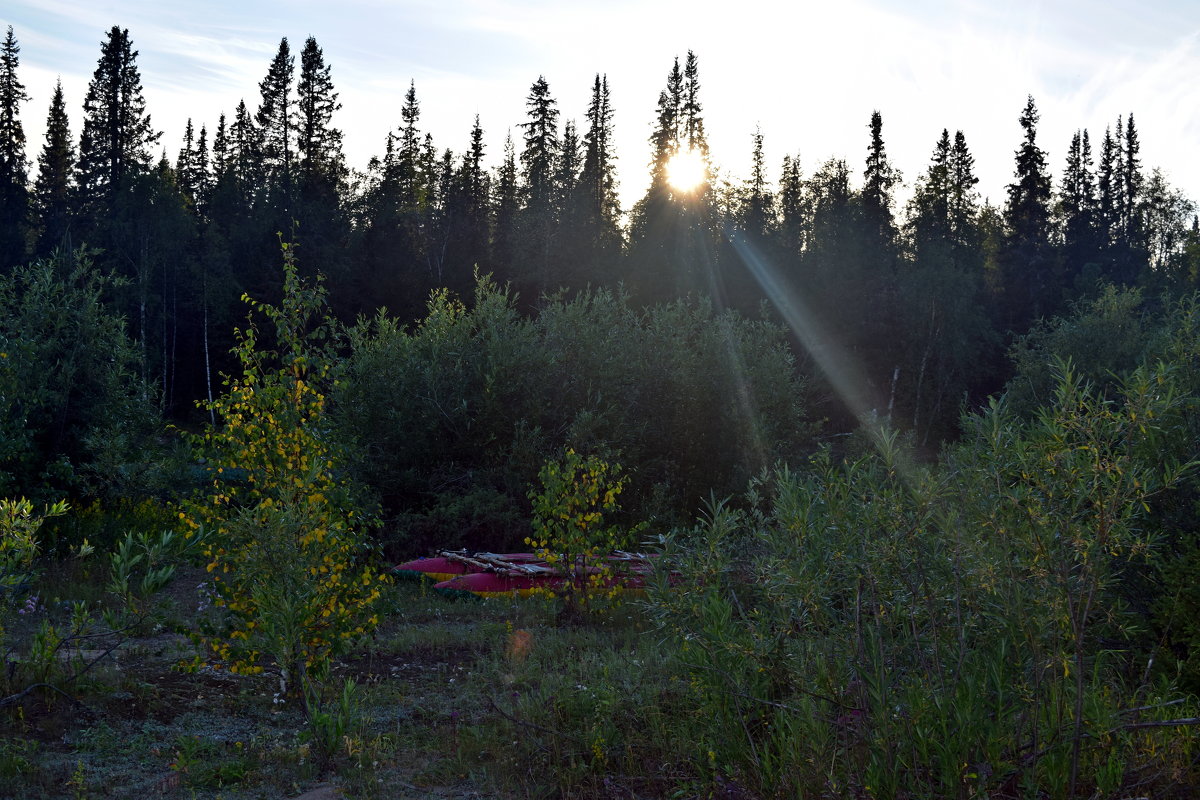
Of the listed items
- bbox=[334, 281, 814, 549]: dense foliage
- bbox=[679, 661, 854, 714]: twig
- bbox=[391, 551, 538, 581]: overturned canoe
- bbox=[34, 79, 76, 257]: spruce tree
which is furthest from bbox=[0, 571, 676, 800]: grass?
bbox=[34, 79, 76, 257]: spruce tree

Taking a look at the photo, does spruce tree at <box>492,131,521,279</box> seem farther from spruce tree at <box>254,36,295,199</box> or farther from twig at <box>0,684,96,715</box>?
twig at <box>0,684,96,715</box>

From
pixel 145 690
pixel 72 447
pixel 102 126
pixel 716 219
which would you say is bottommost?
pixel 145 690

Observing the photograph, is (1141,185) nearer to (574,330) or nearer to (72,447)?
(574,330)

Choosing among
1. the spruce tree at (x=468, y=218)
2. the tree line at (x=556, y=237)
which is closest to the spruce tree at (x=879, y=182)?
the tree line at (x=556, y=237)

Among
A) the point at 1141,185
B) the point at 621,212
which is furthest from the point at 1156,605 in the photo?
the point at 1141,185

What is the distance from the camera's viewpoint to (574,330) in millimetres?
17406

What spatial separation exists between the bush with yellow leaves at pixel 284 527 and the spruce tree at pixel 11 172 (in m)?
36.3

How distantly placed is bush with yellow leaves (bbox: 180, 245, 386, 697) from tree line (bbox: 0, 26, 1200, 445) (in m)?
29.8

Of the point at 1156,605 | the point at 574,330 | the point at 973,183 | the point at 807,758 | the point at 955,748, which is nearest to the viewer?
the point at 955,748

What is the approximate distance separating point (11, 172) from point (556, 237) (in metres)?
24.8

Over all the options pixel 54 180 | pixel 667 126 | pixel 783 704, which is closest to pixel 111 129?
pixel 54 180

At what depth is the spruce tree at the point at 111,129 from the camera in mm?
41375

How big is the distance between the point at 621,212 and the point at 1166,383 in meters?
45.5

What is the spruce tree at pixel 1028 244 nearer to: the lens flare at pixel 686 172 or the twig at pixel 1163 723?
the lens flare at pixel 686 172
